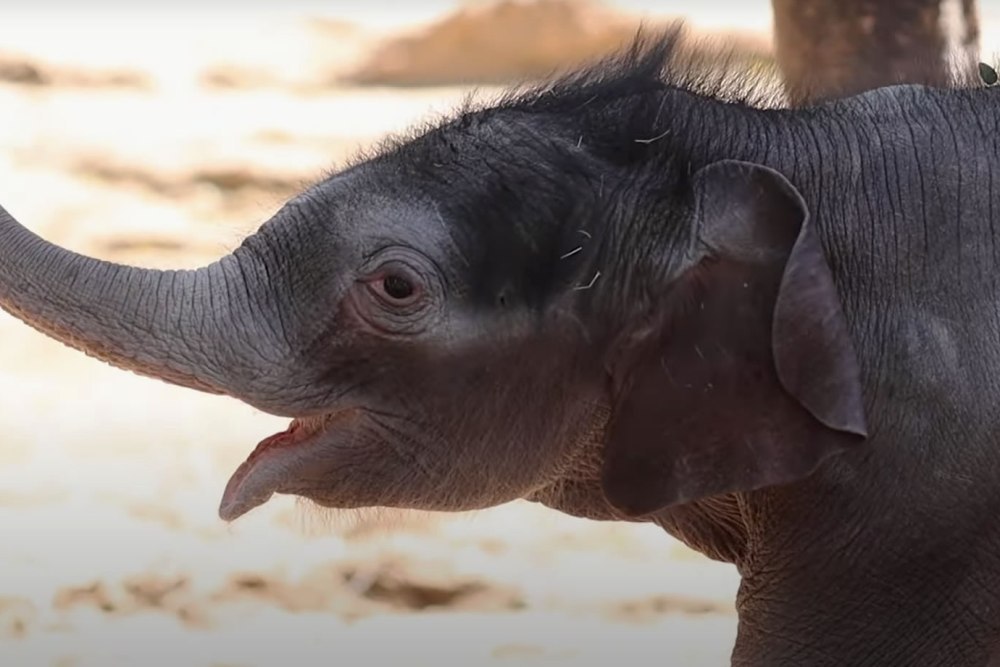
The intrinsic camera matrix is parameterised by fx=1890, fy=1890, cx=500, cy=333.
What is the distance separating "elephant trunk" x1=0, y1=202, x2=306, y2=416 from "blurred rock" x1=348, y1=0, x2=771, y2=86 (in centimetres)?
903

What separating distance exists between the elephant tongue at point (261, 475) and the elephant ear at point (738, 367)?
58 centimetres

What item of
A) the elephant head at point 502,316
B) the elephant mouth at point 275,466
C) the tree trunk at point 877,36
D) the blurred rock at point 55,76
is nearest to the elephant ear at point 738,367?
the elephant head at point 502,316

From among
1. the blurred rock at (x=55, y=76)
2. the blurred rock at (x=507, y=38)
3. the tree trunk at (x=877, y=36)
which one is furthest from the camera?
the blurred rock at (x=507, y=38)

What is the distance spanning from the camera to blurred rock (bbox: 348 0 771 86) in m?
12.5

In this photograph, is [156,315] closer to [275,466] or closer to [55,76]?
[275,466]

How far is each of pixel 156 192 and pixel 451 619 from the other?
4437 millimetres

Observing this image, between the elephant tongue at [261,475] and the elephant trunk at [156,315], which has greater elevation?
the elephant trunk at [156,315]

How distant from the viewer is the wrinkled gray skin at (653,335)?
132 inches

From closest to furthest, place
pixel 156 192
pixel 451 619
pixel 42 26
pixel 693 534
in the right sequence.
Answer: pixel 693 534
pixel 451 619
pixel 156 192
pixel 42 26

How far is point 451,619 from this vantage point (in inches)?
255

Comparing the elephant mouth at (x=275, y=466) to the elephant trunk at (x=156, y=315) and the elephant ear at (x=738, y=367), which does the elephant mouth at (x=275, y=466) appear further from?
the elephant ear at (x=738, y=367)

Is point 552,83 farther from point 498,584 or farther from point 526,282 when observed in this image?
point 498,584

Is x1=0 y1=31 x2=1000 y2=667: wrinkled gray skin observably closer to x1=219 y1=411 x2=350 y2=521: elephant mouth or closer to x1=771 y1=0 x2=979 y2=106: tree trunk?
x1=219 y1=411 x2=350 y2=521: elephant mouth

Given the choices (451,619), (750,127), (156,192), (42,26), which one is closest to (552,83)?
(750,127)
